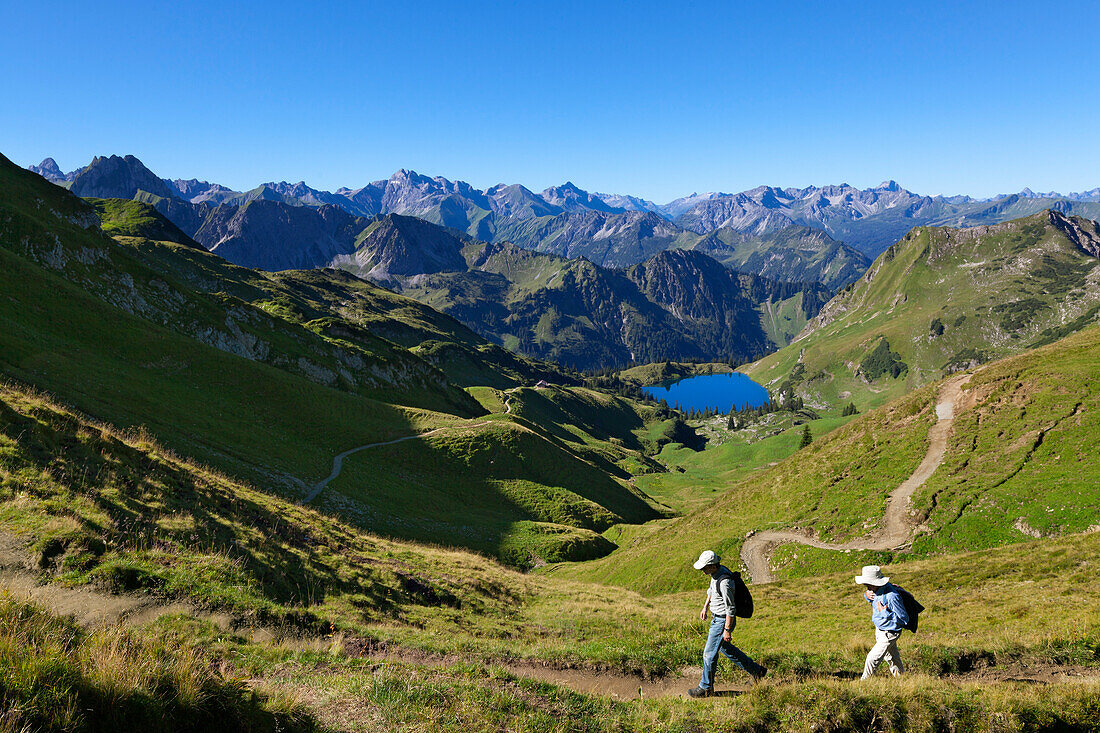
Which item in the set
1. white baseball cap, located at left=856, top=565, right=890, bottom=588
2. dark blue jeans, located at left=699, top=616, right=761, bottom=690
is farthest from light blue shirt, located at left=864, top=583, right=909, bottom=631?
dark blue jeans, located at left=699, top=616, right=761, bottom=690

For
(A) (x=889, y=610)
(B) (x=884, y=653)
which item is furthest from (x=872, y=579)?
(B) (x=884, y=653)

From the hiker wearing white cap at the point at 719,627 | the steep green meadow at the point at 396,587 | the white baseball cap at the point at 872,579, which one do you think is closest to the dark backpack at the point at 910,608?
the white baseball cap at the point at 872,579

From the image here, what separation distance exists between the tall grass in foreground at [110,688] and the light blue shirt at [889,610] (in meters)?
14.0

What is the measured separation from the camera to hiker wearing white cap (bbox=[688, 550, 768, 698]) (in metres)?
13.2

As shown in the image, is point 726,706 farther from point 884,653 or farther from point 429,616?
point 429,616

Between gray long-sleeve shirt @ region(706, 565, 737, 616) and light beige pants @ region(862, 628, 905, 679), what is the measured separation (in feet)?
13.5

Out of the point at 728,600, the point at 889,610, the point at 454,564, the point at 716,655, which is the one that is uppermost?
the point at 889,610

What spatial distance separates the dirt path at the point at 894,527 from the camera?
35.1 meters

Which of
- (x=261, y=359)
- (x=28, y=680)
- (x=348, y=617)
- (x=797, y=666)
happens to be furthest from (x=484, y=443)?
(x=28, y=680)

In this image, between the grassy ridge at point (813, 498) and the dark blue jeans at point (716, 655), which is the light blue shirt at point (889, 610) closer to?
the dark blue jeans at point (716, 655)

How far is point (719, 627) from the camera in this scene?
13.4m

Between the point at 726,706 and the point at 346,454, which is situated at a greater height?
the point at 726,706

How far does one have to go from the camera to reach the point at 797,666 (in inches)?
589

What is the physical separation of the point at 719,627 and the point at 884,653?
179 inches
